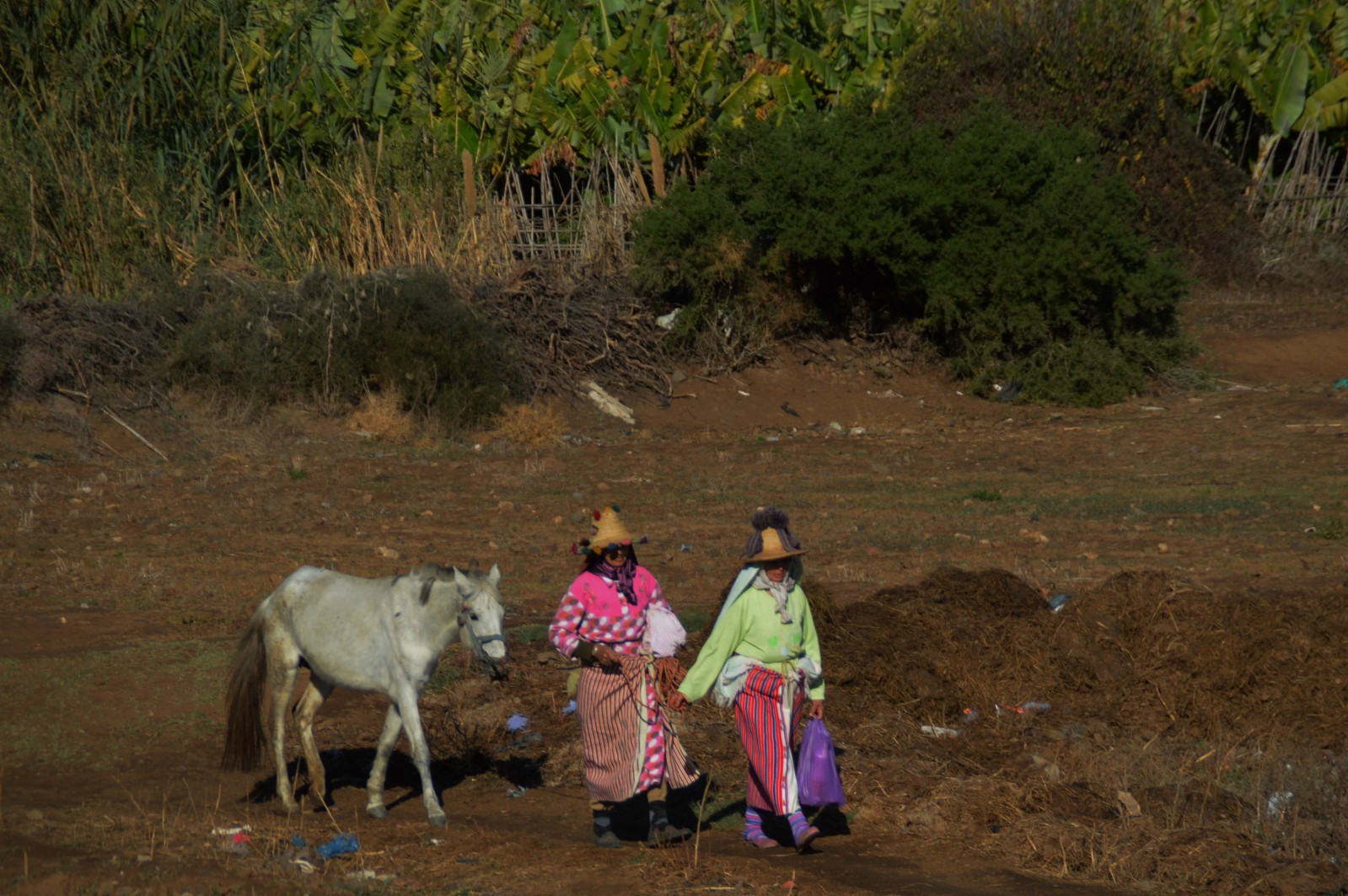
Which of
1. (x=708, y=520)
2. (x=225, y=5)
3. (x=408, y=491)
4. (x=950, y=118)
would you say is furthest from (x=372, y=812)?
(x=950, y=118)

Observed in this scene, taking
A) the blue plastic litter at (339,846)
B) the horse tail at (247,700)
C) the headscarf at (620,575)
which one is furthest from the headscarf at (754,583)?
the horse tail at (247,700)

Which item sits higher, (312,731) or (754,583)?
(754,583)

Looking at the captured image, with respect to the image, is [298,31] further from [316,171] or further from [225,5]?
[316,171]

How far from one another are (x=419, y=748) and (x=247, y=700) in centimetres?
101

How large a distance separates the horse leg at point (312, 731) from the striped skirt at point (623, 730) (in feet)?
4.36

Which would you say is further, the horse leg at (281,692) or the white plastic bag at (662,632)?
the horse leg at (281,692)

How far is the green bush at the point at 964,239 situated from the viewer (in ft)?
68.0

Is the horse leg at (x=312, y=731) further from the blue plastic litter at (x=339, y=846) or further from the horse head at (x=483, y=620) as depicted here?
the horse head at (x=483, y=620)

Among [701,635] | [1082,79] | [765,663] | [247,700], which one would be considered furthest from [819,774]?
[1082,79]

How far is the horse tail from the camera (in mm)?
6777

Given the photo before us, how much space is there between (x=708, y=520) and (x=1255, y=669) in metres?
6.29

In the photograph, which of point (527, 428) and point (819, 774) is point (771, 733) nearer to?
point (819, 774)

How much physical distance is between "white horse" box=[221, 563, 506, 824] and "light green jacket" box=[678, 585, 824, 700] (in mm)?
863

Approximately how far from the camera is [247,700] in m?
6.79
